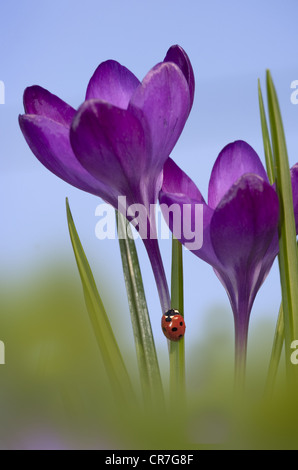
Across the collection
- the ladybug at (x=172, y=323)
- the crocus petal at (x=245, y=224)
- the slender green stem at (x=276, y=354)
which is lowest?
the slender green stem at (x=276, y=354)

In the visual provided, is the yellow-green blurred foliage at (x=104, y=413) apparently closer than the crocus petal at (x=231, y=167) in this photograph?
Yes

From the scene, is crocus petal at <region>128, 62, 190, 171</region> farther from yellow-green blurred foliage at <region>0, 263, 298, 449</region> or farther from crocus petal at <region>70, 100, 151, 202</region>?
yellow-green blurred foliage at <region>0, 263, 298, 449</region>

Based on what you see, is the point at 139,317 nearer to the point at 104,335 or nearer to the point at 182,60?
the point at 104,335

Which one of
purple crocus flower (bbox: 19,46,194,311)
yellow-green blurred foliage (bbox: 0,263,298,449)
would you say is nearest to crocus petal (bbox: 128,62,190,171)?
purple crocus flower (bbox: 19,46,194,311)

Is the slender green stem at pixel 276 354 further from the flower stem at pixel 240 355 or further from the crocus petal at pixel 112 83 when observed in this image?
the crocus petal at pixel 112 83

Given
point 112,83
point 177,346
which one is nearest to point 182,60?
point 112,83

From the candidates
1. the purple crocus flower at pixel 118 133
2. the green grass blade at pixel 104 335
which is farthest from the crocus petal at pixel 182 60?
the green grass blade at pixel 104 335
